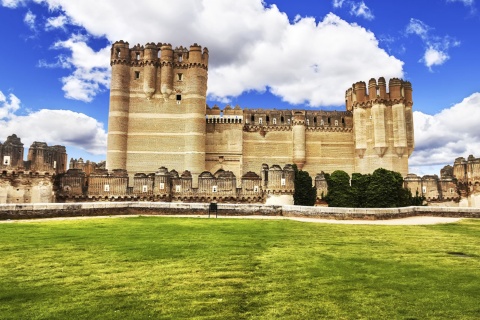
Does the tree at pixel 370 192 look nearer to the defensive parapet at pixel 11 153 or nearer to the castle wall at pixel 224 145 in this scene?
the castle wall at pixel 224 145

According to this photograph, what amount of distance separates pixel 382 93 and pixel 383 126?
4753 mm

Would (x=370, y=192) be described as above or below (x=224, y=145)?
below

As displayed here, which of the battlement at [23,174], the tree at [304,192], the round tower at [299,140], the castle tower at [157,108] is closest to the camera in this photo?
the battlement at [23,174]

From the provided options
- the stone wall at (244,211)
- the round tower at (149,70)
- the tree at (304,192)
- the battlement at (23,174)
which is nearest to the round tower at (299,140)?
the tree at (304,192)

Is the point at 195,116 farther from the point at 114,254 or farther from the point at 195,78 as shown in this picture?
the point at 114,254

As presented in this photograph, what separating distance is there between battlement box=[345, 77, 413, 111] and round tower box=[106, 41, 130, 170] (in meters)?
31.7

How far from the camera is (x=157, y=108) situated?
4300 cm

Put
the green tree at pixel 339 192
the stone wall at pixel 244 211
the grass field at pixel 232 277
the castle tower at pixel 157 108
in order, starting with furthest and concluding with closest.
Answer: the castle tower at pixel 157 108 < the green tree at pixel 339 192 < the stone wall at pixel 244 211 < the grass field at pixel 232 277

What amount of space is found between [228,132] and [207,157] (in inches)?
178

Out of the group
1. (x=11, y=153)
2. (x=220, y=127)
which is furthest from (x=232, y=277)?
(x=220, y=127)

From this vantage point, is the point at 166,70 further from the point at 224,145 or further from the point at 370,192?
the point at 370,192

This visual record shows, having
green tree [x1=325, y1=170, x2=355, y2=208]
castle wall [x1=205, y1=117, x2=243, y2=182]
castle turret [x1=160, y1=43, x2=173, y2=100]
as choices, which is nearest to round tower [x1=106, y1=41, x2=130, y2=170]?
castle turret [x1=160, y1=43, x2=173, y2=100]

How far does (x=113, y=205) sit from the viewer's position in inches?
829

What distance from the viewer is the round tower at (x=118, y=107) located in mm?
40625
